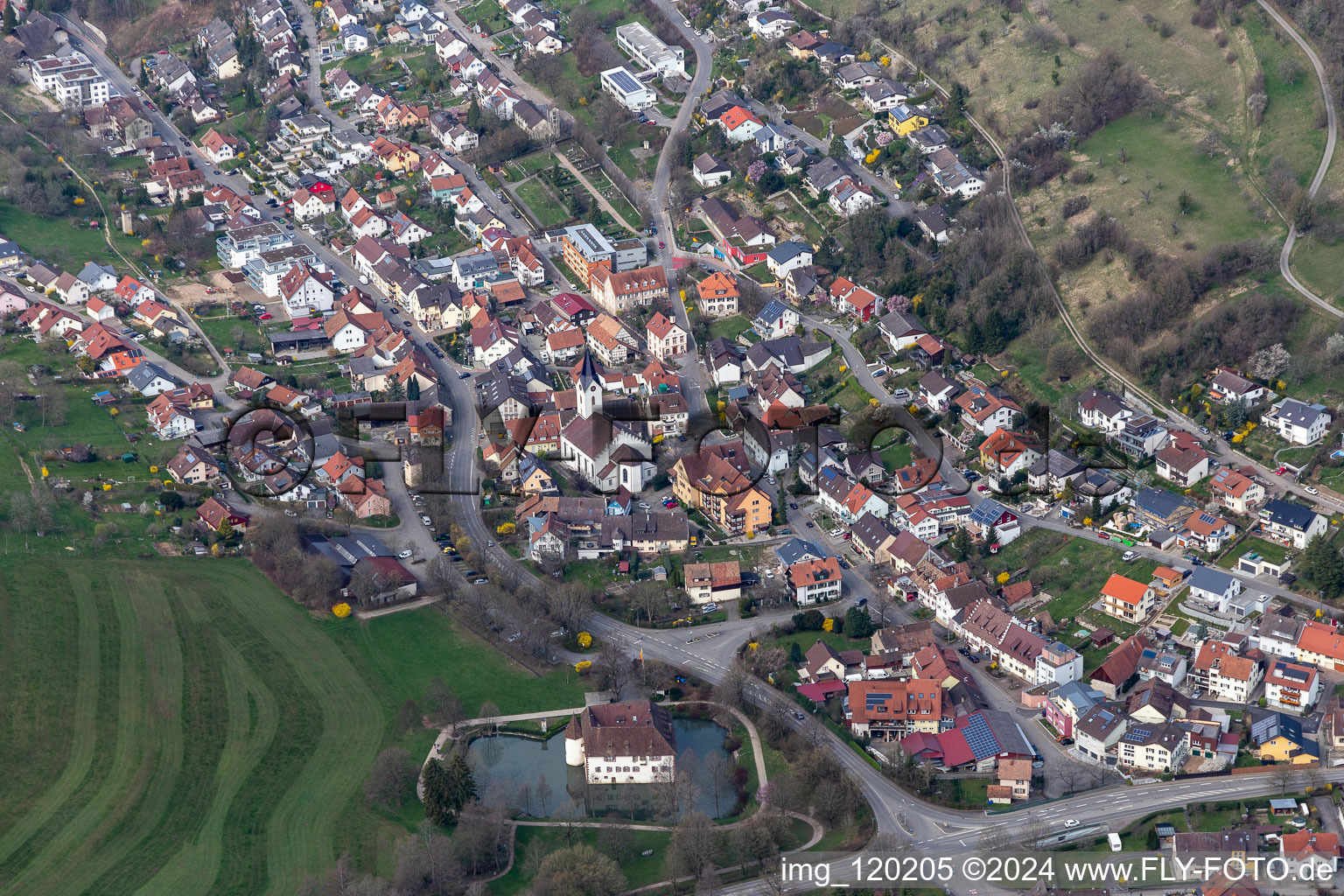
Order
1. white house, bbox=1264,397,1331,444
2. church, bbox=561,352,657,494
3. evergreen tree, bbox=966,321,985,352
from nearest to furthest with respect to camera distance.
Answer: white house, bbox=1264,397,1331,444 → church, bbox=561,352,657,494 → evergreen tree, bbox=966,321,985,352

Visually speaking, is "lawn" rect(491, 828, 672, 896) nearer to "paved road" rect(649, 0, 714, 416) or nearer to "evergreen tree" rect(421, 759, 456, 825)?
"evergreen tree" rect(421, 759, 456, 825)

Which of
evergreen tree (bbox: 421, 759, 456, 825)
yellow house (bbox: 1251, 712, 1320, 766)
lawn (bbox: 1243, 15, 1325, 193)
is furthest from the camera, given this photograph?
lawn (bbox: 1243, 15, 1325, 193)

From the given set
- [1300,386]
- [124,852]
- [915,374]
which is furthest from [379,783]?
[1300,386]

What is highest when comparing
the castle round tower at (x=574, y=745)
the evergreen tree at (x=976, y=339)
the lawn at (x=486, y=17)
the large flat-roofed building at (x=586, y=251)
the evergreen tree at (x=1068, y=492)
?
the lawn at (x=486, y=17)

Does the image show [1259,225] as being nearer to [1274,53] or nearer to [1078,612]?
[1274,53]

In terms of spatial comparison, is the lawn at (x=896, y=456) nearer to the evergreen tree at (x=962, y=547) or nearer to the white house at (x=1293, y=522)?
the evergreen tree at (x=962, y=547)

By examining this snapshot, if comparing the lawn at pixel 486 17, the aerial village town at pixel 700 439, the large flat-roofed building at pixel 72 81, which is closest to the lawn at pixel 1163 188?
the aerial village town at pixel 700 439

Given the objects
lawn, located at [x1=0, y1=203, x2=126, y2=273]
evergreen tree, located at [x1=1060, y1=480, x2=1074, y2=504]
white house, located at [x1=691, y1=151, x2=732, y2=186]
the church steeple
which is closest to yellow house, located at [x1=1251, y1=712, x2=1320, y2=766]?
evergreen tree, located at [x1=1060, y1=480, x2=1074, y2=504]
